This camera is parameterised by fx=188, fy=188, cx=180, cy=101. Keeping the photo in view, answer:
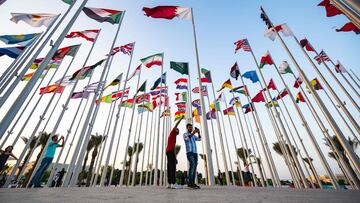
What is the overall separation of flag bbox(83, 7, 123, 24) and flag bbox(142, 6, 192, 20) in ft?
5.01

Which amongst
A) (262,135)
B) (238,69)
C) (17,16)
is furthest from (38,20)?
(262,135)

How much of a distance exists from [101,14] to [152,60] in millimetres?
5697

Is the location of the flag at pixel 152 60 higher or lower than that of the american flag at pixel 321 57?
higher

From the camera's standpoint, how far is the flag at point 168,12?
29.2 ft

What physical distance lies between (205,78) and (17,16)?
37.9ft

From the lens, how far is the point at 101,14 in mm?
8359

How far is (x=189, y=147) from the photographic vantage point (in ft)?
18.3

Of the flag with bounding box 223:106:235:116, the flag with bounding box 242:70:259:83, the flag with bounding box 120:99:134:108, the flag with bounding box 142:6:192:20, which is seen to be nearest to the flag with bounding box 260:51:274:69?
the flag with bounding box 242:70:259:83

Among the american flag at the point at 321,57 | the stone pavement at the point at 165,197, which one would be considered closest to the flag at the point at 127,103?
the stone pavement at the point at 165,197

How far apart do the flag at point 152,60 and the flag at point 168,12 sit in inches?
184

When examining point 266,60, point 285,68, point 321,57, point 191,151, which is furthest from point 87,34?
point 321,57

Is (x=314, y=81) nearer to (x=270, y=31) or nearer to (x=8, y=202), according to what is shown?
(x=270, y=31)

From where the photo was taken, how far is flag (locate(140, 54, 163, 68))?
13516 mm

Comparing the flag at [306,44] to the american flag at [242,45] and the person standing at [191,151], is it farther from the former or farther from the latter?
the person standing at [191,151]
